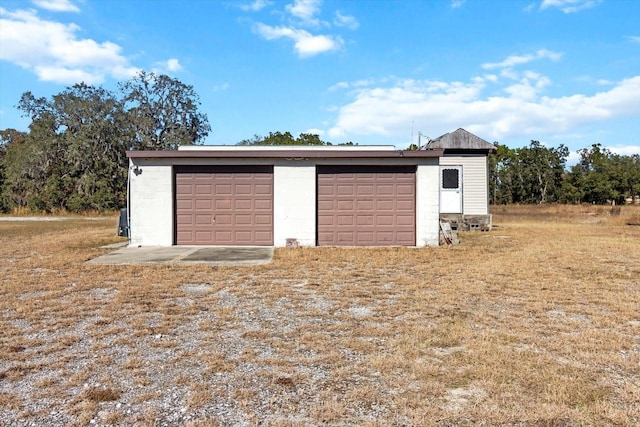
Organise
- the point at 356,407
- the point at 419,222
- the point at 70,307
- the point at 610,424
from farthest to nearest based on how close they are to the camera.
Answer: the point at 419,222 < the point at 70,307 < the point at 356,407 < the point at 610,424

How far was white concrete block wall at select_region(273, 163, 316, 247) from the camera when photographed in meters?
12.3

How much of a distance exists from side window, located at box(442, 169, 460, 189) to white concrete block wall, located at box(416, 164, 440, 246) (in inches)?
231

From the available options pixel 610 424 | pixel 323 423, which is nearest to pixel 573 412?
pixel 610 424

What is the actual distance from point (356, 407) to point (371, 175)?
9.72m

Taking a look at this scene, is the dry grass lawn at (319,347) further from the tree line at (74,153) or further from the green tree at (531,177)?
the green tree at (531,177)

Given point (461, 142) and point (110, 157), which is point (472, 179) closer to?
point (461, 142)

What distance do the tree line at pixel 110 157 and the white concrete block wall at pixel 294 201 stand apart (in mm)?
19795

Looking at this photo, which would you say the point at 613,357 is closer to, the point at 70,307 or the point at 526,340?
the point at 526,340

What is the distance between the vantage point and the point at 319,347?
13.7 ft

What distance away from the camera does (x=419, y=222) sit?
40.3 ft

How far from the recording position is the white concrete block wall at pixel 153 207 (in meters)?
12.1

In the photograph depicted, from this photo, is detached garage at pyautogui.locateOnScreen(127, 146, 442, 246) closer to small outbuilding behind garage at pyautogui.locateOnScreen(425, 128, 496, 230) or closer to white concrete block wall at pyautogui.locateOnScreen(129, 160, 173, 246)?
white concrete block wall at pyautogui.locateOnScreen(129, 160, 173, 246)

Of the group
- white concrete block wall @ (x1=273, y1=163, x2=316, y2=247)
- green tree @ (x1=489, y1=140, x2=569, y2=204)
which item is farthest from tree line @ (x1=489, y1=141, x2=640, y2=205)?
white concrete block wall @ (x1=273, y1=163, x2=316, y2=247)

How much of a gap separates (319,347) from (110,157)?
34297 mm
